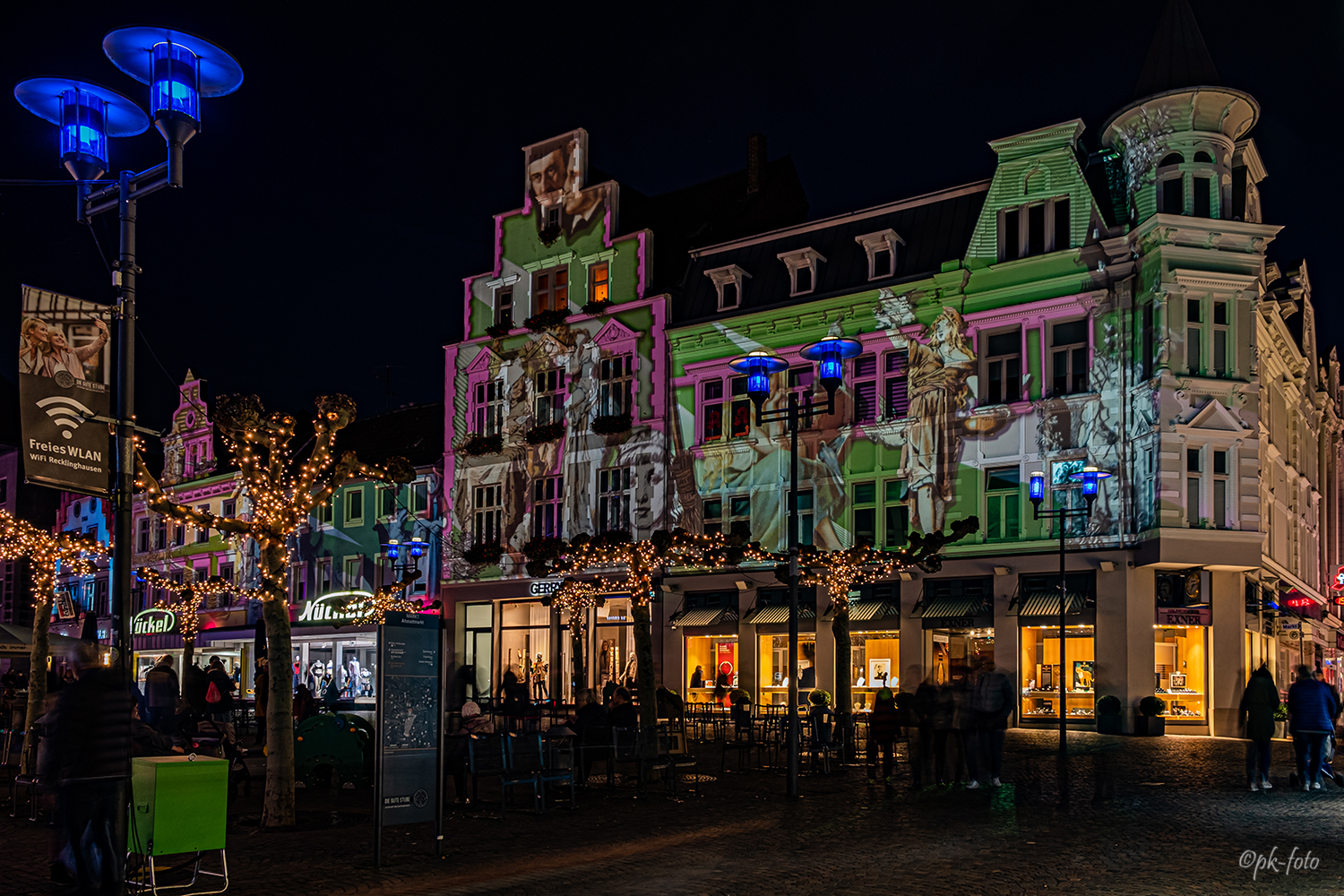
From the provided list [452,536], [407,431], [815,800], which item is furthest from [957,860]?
[407,431]

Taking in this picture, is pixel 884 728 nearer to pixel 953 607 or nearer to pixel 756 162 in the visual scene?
pixel 953 607

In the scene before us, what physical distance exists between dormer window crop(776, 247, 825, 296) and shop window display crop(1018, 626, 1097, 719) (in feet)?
39.6

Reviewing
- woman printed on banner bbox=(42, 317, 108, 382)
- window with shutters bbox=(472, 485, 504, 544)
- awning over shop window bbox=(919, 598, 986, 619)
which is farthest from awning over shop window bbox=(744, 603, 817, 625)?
woman printed on banner bbox=(42, 317, 108, 382)

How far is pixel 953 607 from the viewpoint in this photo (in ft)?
112

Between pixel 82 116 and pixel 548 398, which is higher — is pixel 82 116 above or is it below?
below

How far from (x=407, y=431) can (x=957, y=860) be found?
135ft

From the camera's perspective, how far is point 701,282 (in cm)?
4138

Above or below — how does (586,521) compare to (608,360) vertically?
below

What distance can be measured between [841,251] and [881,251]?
166 centimetres

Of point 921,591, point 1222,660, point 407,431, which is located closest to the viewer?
point 1222,660

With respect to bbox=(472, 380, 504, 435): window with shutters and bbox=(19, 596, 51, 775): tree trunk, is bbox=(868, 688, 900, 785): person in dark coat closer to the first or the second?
bbox=(19, 596, 51, 775): tree trunk

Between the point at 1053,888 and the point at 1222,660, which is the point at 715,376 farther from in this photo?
the point at 1053,888

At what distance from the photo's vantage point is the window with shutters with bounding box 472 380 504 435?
4481 centimetres

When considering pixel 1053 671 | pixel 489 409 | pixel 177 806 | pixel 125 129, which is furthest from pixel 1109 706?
pixel 125 129
